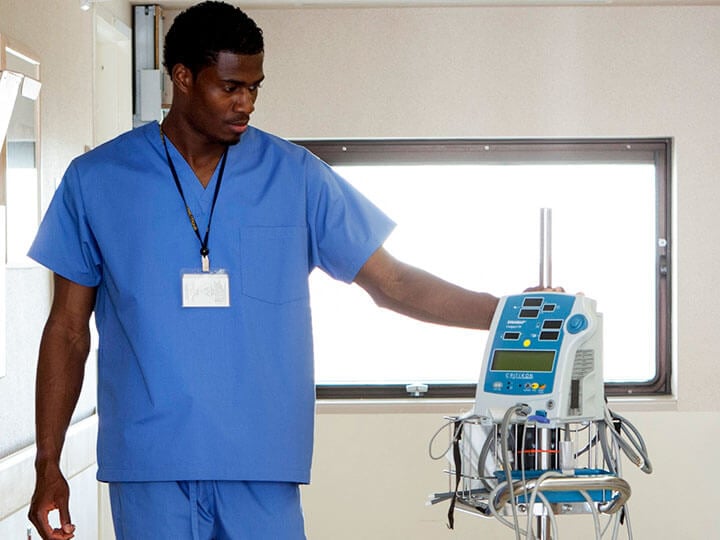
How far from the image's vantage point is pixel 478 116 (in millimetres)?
4254

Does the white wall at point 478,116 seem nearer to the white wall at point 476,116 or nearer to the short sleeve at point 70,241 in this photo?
the white wall at point 476,116

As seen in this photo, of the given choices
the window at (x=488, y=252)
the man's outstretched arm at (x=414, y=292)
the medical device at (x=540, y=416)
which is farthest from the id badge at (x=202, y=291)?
the window at (x=488, y=252)

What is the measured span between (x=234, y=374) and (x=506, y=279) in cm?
270

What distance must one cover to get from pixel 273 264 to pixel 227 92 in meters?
0.29

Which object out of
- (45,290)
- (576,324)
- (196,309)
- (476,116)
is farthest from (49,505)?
(476,116)

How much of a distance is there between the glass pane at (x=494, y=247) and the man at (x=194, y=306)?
96.6 inches

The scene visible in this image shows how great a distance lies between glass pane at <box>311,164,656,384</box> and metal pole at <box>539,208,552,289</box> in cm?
199

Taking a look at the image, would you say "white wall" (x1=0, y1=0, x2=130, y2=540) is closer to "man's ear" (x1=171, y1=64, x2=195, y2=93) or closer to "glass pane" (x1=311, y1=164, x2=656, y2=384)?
"man's ear" (x1=171, y1=64, x2=195, y2=93)

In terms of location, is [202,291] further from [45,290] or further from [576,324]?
[45,290]

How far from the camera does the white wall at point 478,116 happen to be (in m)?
4.24

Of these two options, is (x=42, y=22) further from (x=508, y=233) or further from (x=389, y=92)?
(x=508, y=233)

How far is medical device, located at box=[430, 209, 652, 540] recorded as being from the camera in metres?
2.00

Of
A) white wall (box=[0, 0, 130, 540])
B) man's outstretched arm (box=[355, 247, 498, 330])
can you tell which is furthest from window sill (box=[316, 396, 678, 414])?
man's outstretched arm (box=[355, 247, 498, 330])

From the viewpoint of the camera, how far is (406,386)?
4.37m
